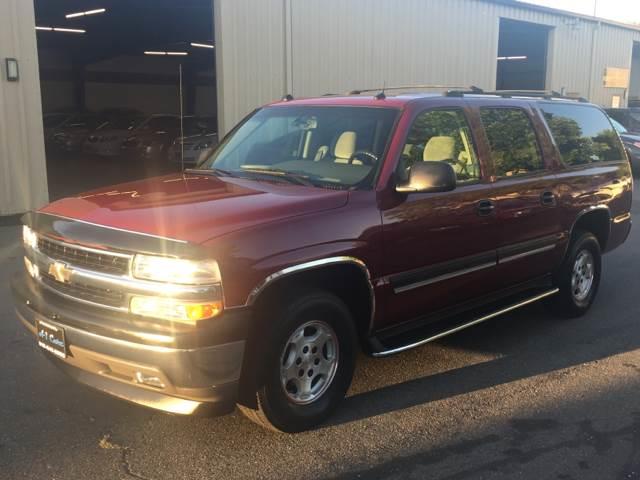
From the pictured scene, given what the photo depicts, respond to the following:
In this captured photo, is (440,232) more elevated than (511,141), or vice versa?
(511,141)

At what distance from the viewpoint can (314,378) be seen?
3.75 meters

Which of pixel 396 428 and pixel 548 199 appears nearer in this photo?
pixel 396 428

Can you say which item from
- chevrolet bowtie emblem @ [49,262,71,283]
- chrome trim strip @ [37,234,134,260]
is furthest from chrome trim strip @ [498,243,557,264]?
chevrolet bowtie emblem @ [49,262,71,283]

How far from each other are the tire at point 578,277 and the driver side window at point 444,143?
1.65m

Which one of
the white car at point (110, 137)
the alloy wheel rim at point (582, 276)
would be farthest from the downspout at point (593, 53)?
the alloy wheel rim at point (582, 276)

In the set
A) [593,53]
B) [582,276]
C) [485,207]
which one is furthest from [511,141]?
[593,53]

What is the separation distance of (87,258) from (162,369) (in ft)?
2.40

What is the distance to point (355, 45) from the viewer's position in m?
15.0

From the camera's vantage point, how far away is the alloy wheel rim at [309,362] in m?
3.56

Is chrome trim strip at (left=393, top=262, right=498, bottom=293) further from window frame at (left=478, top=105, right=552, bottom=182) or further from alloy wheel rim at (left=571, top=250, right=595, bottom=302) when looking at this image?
alloy wheel rim at (left=571, top=250, right=595, bottom=302)

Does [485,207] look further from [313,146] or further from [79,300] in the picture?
[79,300]

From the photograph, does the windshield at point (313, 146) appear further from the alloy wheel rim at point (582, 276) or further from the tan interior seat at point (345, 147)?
the alloy wheel rim at point (582, 276)

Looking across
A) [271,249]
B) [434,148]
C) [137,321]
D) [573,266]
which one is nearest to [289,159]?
[434,148]

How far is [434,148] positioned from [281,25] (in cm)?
979
